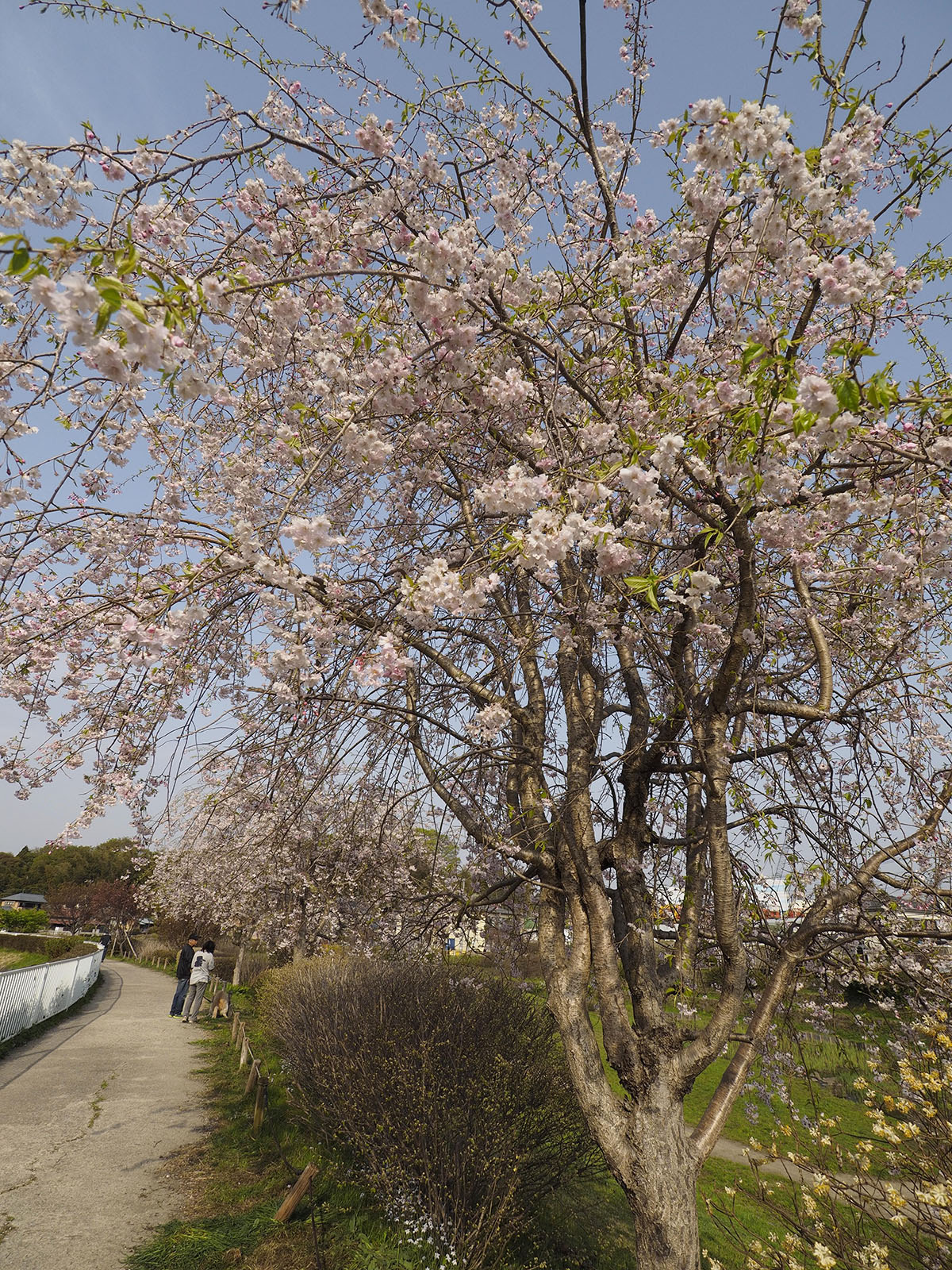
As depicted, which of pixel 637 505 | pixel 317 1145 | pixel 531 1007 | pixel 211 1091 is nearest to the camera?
pixel 637 505

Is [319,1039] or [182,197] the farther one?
[319,1039]

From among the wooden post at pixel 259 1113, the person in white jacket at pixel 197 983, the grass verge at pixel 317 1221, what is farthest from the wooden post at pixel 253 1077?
the person in white jacket at pixel 197 983

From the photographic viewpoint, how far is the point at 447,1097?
4.73m

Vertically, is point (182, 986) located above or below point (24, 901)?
above

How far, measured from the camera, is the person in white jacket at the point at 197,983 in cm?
1198

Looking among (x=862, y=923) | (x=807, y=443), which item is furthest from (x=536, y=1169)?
(x=807, y=443)

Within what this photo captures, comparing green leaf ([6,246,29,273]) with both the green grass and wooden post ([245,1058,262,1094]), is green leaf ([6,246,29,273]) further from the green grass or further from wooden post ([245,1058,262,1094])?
wooden post ([245,1058,262,1094])

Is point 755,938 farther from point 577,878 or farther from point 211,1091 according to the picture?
point 211,1091

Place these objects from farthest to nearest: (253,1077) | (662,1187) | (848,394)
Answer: (253,1077) < (662,1187) < (848,394)

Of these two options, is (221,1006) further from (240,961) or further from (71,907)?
(71,907)

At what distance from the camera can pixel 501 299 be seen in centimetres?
331

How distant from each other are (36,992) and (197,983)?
2661mm

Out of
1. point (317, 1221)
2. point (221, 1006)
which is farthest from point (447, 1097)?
point (221, 1006)

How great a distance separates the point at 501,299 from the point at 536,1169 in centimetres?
577
